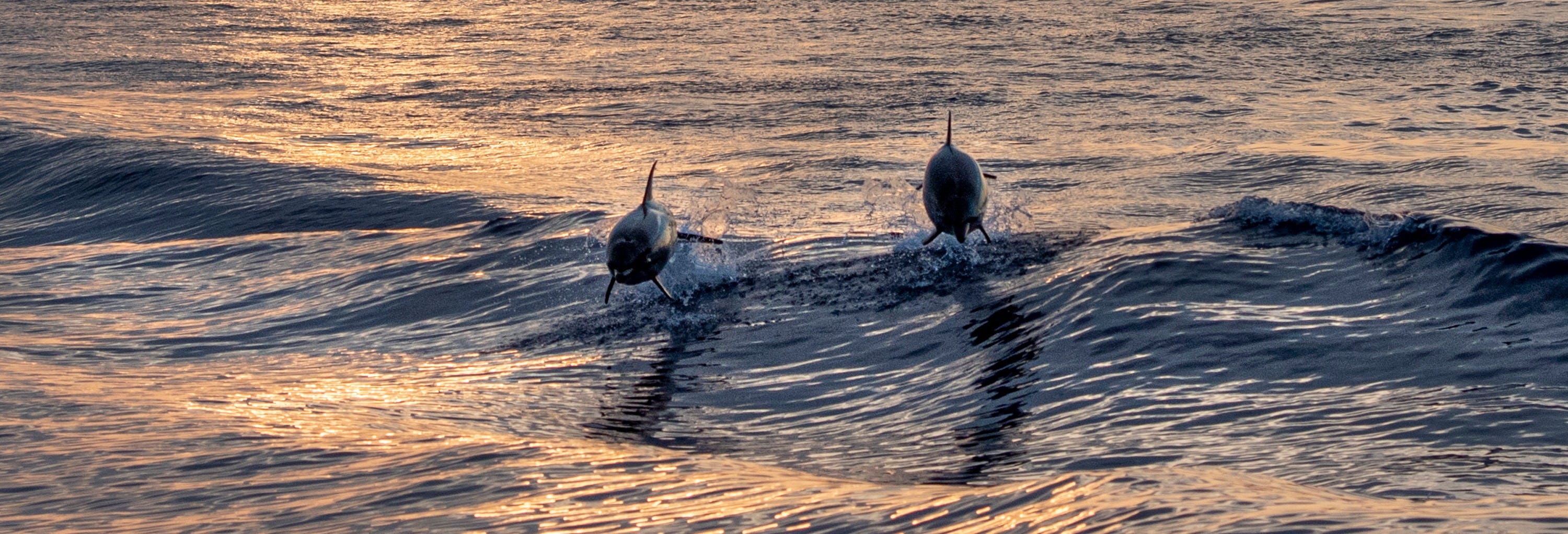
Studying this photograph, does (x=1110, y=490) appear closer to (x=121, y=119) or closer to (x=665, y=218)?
(x=665, y=218)

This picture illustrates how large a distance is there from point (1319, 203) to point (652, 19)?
62.8 feet

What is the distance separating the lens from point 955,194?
26.0ft

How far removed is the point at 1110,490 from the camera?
4809 millimetres

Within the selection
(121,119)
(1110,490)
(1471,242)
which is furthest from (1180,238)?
(121,119)

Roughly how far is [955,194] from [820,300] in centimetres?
201

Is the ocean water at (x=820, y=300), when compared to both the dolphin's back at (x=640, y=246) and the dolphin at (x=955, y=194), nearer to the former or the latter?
the dolphin's back at (x=640, y=246)

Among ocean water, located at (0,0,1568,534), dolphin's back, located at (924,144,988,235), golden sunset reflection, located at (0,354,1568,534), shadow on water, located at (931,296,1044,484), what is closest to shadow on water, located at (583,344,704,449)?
ocean water, located at (0,0,1568,534)

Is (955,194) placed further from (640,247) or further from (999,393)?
(640,247)

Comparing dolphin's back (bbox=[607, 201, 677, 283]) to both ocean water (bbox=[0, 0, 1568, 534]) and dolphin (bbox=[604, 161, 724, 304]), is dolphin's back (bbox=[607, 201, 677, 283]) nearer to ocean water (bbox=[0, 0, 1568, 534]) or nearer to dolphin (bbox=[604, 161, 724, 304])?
dolphin (bbox=[604, 161, 724, 304])

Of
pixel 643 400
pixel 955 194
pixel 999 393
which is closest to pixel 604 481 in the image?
pixel 643 400

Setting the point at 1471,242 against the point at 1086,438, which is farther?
the point at 1471,242

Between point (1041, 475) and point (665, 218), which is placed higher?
point (665, 218)

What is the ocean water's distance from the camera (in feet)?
18.2

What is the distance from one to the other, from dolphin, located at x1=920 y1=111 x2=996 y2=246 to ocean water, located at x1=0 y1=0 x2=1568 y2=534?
31.9 inches
